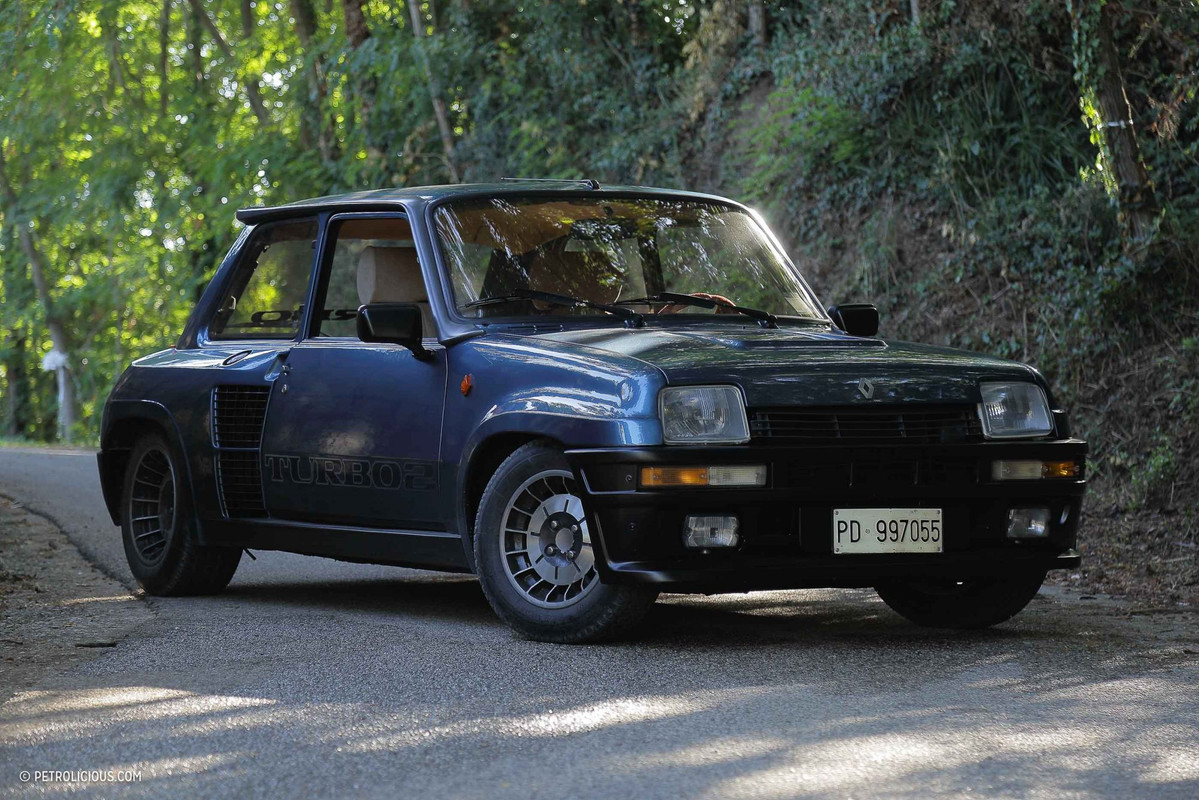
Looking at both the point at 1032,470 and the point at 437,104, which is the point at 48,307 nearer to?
the point at 437,104

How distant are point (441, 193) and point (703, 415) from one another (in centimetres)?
196

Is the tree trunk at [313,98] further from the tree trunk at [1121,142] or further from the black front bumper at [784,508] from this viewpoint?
the black front bumper at [784,508]

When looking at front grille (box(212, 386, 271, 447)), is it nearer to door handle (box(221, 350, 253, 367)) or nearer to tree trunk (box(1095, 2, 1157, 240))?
door handle (box(221, 350, 253, 367))

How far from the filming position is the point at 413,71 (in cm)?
2388

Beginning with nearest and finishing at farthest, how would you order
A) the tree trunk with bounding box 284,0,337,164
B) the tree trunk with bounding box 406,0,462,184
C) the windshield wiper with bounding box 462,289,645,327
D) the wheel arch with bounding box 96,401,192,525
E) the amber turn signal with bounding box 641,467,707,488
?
the amber turn signal with bounding box 641,467,707,488 < the windshield wiper with bounding box 462,289,645,327 < the wheel arch with bounding box 96,401,192,525 < the tree trunk with bounding box 406,0,462,184 < the tree trunk with bounding box 284,0,337,164

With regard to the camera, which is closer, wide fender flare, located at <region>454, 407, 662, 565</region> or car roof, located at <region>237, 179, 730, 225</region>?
wide fender flare, located at <region>454, 407, 662, 565</region>

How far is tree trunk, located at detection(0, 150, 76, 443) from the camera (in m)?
48.0

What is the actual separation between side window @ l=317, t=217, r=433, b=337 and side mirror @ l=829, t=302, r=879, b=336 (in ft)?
6.17

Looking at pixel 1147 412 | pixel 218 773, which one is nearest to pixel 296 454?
pixel 218 773

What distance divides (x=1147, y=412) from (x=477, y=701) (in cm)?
766

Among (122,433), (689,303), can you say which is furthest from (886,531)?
(122,433)

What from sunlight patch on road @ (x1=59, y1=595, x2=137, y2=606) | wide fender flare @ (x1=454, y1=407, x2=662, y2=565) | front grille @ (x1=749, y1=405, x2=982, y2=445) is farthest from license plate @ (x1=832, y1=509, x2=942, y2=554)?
sunlight patch on road @ (x1=59, y1=595, x2=137, y2=606)

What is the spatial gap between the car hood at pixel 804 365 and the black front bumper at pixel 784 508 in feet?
Result: 0.68

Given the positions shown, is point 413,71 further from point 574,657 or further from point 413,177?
point 574,657
